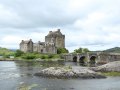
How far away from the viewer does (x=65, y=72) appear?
7306 centimetres

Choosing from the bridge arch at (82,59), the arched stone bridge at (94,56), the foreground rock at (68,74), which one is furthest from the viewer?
the bridge arch at (82,59)

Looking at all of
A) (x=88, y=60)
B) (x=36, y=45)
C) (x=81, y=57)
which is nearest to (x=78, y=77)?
(x=88, y=60)

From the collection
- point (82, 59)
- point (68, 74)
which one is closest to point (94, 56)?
point (82, 59)

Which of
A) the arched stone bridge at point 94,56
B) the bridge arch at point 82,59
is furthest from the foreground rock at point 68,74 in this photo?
the bridge arch at point 82,59

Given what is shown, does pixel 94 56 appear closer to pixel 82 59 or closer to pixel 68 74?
pixel 82 59

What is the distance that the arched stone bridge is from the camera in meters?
151

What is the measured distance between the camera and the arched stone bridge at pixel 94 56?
151 meters

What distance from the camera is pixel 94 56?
534ft

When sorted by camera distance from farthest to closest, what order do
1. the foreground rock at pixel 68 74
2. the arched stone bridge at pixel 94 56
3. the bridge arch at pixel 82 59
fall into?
the bridge arch at pixel 82 59 → the arched stone bridge at pixel 94 56 → the foreground rock at pixel 68 74

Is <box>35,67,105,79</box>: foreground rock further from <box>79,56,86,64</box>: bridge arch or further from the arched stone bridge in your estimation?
<box>79,56,86,64</box>: bridge arch

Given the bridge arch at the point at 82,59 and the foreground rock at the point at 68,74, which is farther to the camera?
the bridge arch at the point at 82,59

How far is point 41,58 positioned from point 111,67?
294ft

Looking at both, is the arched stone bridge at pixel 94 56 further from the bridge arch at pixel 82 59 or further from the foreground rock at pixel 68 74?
the foreground rock at pixel 68 74

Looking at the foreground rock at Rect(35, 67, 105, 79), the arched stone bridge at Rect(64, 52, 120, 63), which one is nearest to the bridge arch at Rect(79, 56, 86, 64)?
the arched stone bridge at Rect(64, 52, 120, 63)
